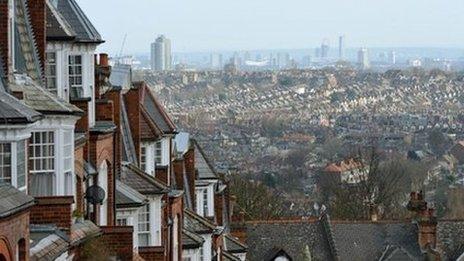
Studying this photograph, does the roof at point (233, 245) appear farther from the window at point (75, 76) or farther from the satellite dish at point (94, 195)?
the satellite dish at point (94, 195)

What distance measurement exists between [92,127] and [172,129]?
436 inches

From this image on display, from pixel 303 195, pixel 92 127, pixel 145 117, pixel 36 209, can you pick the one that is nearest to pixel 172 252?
pixel 145 117

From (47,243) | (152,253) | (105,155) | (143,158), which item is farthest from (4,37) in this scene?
(143,158)

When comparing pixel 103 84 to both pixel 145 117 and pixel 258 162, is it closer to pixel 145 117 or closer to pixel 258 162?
pixel 145 117

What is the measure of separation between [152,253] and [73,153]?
30.9 ft

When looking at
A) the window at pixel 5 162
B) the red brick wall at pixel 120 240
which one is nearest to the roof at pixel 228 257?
the red brick wall at pixel 120 240

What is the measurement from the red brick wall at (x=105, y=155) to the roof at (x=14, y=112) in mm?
6854

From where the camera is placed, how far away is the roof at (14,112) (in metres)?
14.7

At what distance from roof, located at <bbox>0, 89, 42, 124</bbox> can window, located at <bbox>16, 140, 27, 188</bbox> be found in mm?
315

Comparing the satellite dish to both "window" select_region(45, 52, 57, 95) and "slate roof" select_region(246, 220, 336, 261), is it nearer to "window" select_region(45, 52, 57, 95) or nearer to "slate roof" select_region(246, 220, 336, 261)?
"window" select_region(45, 52, 57, 95)

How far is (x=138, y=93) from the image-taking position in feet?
100

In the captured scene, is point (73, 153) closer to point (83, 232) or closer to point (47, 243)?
point (83, 232)

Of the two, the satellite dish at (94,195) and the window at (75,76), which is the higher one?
the window at (75,76)

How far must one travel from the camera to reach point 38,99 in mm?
17984
